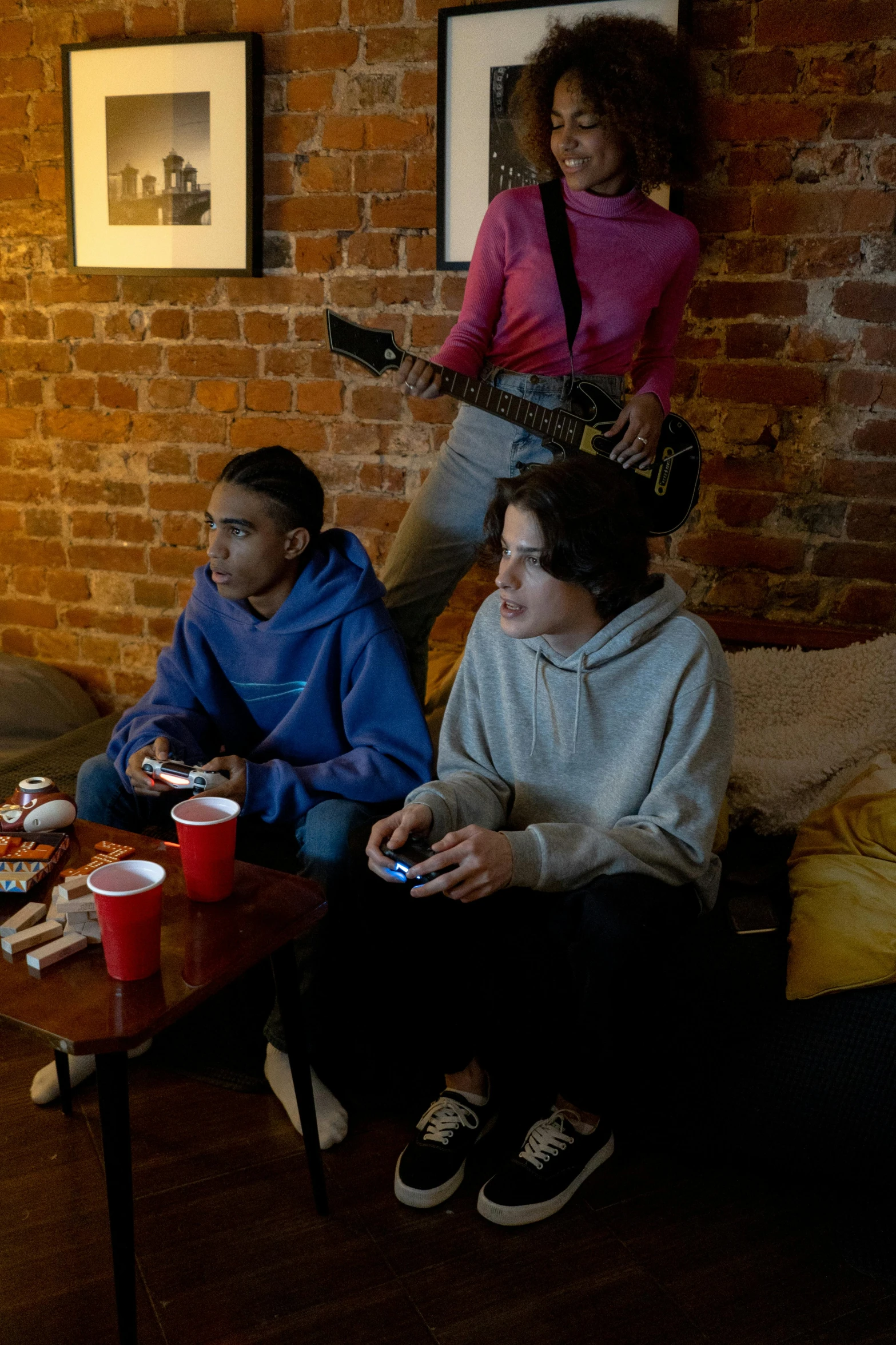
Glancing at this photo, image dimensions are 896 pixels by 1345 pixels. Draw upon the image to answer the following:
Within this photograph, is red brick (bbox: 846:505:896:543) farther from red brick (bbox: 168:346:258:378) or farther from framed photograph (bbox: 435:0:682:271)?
red brick (bbox: 168:346:258:378)

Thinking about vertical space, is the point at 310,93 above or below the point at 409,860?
above

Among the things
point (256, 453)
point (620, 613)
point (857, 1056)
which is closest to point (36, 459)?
point (256, 453)

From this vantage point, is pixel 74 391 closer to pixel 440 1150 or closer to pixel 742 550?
pixel 742 550

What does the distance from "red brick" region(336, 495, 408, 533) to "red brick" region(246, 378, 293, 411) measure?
0.28 m

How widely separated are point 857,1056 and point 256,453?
1386 mm

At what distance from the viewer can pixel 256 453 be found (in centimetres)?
191

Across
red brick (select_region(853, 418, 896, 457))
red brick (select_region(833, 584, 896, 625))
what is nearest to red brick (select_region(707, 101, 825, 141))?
red brick (select_region(853, 418, 896, 457))

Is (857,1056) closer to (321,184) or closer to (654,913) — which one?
(654,913)

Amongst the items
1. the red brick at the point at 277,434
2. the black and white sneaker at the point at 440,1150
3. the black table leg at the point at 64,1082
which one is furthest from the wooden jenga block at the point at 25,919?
the red brick at the point at 277,434

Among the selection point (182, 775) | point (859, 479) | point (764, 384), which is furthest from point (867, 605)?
point (182, 775)

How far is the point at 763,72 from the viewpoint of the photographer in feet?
7.30

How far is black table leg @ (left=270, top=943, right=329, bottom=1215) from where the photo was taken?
4.65 feet

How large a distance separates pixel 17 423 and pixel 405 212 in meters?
1.33

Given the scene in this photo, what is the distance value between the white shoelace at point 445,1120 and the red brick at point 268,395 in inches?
71.6
